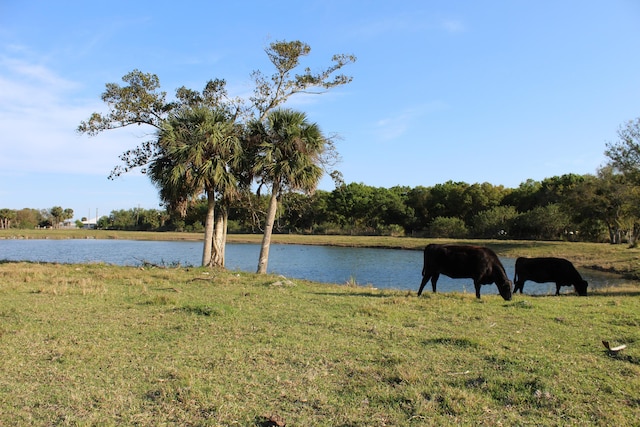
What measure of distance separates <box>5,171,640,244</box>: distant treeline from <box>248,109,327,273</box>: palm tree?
100 feet

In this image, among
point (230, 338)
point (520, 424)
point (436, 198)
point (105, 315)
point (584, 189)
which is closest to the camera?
point (520, 424)

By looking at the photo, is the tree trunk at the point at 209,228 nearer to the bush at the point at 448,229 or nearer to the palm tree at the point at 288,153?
the palm tree at the point at 288,153

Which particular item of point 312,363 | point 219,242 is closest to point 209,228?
point 219,242

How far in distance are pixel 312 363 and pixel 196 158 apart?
14647 mm

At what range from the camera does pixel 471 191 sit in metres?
81.1

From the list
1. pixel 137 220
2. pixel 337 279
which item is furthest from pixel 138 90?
pixel 137 220

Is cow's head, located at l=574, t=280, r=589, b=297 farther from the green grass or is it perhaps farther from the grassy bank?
the grassy bank

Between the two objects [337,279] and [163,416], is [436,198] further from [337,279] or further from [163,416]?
[163,416]

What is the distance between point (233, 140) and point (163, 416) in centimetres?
1675

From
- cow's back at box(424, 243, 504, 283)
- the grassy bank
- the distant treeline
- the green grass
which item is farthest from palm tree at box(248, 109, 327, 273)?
the distant treeline

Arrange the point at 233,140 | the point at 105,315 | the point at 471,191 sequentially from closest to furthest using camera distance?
the point at 105,315
the point at 233,140
the point at 471,191

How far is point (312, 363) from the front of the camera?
21.2 feet

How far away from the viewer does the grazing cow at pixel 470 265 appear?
12.8m

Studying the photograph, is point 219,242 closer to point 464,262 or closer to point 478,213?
point 464,262
